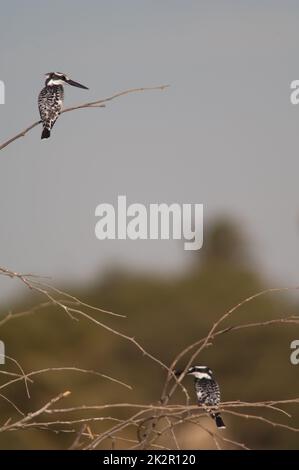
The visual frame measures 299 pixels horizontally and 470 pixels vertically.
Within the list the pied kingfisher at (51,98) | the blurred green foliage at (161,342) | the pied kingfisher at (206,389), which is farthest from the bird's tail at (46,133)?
the blurred green foliage at (161,342)

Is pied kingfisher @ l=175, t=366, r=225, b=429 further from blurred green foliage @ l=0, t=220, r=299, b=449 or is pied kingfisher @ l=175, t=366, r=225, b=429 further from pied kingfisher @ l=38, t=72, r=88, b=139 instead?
blurred green foliage @ l=0, t=220, r=299, b=449

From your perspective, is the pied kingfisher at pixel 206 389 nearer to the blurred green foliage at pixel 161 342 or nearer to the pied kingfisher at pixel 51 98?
the pied kingfisher at pixel 51 98

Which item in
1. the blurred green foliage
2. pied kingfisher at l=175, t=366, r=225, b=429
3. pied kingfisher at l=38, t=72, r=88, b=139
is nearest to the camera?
pied kingfisher at l=175, t=366, r=225, b=429

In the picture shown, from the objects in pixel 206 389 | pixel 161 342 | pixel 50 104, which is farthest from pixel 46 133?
pixel 161 342

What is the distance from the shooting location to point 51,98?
5.71 metres

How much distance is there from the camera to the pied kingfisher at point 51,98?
5465 mm

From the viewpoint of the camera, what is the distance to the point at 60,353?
32.9m

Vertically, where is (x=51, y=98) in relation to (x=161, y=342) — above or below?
above

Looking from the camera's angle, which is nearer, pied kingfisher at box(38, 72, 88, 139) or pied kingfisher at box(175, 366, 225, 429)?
pied kingfisher at box(175, 366, 225, 429)

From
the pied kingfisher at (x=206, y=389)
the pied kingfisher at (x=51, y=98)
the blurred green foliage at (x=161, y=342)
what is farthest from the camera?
the blurred green foliage at (x=161, y=342)

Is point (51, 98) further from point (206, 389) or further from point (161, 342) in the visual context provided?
point (161, 342)

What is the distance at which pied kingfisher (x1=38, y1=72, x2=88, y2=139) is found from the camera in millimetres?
5465

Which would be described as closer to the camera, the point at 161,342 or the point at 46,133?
the point at 46,133

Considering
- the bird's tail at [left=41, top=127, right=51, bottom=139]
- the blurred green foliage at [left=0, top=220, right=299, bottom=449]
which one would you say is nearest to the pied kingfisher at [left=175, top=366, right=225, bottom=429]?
the bird's tail at [left=41, top=127, right=51, bottom=139]
